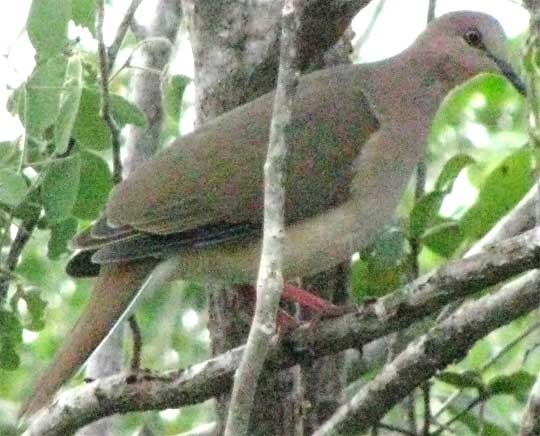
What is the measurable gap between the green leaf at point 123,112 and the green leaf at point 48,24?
0.24 m

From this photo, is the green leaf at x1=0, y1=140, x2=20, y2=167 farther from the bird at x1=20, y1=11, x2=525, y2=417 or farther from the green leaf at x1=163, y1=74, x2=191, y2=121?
the green leaf at x1=163, y1=74, x2=191, y2=121

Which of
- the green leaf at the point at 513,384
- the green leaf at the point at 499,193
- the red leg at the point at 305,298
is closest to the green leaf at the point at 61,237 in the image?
the red leg at the point at 305,298

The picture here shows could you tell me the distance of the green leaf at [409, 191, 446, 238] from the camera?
383cm

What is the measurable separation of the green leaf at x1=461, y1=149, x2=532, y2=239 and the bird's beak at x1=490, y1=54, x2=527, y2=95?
0.42m

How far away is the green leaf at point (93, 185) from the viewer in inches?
156

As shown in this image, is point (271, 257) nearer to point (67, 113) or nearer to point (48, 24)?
point (67, 113)

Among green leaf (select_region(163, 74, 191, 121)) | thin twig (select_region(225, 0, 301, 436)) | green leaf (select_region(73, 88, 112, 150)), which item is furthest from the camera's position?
green leaf (select_region(163, 74, 191, 121))

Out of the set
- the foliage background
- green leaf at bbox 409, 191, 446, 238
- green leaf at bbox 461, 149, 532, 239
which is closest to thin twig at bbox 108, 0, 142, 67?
the foliage background

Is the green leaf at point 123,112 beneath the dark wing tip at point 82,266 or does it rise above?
above

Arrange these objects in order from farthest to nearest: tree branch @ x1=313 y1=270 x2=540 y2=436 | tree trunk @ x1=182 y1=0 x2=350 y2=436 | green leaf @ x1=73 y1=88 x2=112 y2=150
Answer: tree trunk @ x1=182 y1=0 x2=350 y2=436
green leaf @ x1=73 y1=88 x2=112 y2=150
tree branch @ x1=313 y1=270 x2=540 y2=436

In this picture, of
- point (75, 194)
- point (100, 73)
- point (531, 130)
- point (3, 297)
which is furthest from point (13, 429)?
point (531, 130)

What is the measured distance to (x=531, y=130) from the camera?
10.6 ft

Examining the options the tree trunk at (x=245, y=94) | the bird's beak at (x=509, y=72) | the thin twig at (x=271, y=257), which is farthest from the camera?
the bird's beak at (x=509, y=72)

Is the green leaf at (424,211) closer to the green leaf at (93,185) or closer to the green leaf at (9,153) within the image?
the green leaf at (93,185)
